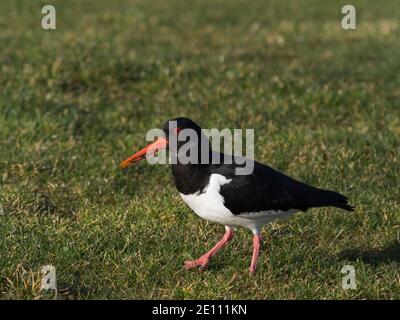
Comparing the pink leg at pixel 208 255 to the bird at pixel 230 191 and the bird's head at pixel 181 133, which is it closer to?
the bird at pixel 230 191

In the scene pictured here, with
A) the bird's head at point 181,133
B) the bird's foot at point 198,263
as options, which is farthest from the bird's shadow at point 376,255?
the bird's head at point 181,133

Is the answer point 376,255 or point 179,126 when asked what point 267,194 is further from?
point 376,255

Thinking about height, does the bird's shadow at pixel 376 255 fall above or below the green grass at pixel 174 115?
below

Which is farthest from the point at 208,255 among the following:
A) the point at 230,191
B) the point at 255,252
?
→ the point at 230,191

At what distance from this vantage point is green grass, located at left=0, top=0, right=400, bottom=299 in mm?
5859

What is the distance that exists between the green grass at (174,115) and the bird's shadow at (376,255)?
2 cm

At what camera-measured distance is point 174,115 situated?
9906 millimetres

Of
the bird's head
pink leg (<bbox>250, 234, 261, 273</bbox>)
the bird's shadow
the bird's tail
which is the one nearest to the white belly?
pink leg (<bbox>250, 234, 261, 273</bbox>)

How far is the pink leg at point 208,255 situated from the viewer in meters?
5.93

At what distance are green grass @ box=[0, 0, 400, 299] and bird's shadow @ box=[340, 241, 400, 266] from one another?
2 centimetres

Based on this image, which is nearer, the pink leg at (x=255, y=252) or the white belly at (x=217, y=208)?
the white belly at (x=217, y=208)

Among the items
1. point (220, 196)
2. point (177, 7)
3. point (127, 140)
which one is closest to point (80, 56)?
point (127, 140)

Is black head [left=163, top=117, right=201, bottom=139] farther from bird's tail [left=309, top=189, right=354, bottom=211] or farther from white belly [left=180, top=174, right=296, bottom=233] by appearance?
bird's tail [left=309, top=189, right=354, bottom=211]

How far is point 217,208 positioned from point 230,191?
158mm
